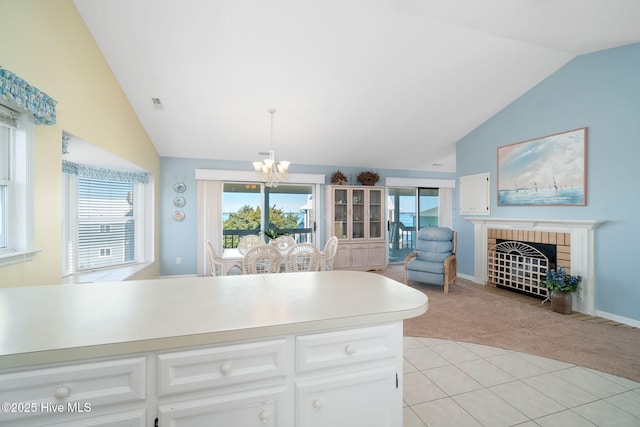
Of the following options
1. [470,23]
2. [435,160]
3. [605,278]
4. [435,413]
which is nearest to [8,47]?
[435,413]

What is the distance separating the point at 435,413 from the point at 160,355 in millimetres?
1706

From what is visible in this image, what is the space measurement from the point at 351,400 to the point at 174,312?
764mm

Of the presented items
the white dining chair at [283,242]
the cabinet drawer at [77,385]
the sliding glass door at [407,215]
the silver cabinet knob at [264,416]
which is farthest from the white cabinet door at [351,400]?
the sliding glass door at [407,215]

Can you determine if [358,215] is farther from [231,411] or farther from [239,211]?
[231,411]

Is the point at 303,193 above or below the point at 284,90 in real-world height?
below

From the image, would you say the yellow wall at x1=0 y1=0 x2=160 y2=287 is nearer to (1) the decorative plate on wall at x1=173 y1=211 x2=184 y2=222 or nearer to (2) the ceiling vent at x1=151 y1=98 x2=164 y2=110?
(2) the ceiling vent at x1=151 y1=98 x2=164 y2=110

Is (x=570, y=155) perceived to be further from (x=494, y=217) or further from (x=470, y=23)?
(x=470, y=23)

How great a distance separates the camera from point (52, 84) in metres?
2.07

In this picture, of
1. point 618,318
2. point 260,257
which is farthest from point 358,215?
point 618,318

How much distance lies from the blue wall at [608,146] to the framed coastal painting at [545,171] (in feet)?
0.29

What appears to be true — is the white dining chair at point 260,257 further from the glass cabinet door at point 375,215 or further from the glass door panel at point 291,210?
the glass cabinet door at point 375,215

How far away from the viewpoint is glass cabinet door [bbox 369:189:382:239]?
19.5ft

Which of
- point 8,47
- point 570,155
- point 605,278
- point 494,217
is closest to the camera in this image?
point 8,47

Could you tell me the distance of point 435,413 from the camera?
1745 millimetres
